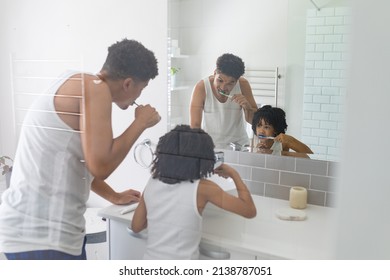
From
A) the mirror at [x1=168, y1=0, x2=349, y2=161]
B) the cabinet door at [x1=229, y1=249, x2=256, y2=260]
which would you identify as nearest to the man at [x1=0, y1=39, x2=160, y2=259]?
the mirror at [x1=168, y1=0, x2=349, y2=161]

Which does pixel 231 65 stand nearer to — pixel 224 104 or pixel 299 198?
pixel 224 104

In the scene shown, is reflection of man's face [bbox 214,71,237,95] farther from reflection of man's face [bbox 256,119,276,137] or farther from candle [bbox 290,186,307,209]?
candle [bbox 290,186,307,209]

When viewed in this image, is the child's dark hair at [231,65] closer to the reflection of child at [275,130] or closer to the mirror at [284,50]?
the mirror at [284,50]

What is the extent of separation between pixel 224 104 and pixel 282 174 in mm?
268

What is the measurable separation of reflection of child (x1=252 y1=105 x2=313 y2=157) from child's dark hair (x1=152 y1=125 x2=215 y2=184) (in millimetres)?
150

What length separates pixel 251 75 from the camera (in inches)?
41.3

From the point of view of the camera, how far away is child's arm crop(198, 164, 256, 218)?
107 cm

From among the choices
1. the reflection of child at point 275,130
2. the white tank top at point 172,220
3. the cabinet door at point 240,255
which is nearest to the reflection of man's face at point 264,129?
the reflection of child at point 275,130

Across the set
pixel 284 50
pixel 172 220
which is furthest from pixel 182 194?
pixel 284 50

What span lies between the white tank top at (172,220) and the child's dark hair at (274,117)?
275mm

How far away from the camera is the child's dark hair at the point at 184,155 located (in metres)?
1.08
